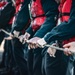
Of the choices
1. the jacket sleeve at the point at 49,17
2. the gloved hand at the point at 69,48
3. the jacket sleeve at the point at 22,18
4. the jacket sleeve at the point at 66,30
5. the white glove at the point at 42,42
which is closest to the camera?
the gloved hand at the point at 69,48

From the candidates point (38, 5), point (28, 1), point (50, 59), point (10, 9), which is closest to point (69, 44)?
point (50, 59)

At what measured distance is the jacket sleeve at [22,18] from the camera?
14.3ft

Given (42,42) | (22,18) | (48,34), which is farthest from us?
(22,18)

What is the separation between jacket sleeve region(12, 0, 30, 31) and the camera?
4.34 meters

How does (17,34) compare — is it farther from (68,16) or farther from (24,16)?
(68,16)

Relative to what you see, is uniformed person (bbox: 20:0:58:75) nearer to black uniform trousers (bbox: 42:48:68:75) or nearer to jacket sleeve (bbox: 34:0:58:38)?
jacket sleeve (bbox: 34:0:58:38)

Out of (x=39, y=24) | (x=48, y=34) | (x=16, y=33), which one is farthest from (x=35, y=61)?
(x=16, y=33)

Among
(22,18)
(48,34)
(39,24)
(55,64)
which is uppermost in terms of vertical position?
(22,18)

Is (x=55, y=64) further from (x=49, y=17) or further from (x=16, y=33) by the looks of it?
(x=16, y=33)

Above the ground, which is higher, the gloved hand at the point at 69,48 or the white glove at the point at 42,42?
the white glove at the point at 42,42

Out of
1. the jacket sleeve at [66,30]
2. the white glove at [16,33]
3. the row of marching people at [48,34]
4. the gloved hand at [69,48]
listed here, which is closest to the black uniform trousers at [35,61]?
the row of marching people at [48,34]

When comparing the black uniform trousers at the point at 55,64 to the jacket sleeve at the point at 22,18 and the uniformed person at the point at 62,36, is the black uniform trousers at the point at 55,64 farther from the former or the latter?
the jacket sleeve at the point at 22,18

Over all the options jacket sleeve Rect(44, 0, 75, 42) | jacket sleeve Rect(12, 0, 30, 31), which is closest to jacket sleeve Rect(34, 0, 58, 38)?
jacket sleeve Rect(44, 0, 75, 42)

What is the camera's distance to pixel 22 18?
4359mm
